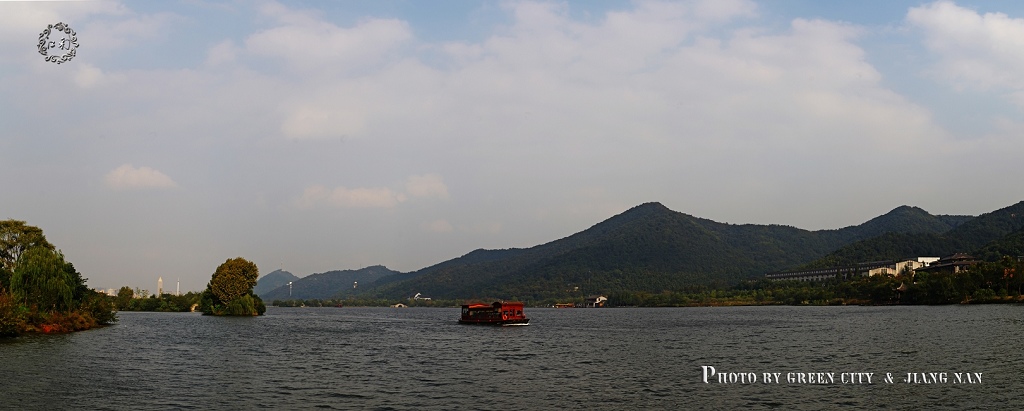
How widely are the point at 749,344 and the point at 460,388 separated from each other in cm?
4478

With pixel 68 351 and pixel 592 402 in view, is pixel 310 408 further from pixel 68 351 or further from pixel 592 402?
pixel 68 351

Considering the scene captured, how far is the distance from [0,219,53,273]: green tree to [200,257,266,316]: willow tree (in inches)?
2409

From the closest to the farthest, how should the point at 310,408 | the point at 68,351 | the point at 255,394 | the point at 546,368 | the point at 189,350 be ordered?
the point at 310,408 → the point at 255,394 → the point at 546,368 → the point at 68,351 → the point at 189,350

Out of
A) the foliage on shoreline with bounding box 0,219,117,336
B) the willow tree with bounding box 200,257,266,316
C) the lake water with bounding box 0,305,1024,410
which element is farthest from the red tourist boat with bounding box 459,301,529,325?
the foliage on shoreline with bounding box 0,219,117,336

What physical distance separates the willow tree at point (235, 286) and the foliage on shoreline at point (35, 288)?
5890 cm

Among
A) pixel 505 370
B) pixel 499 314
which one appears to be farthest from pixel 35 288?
pixel 499 314

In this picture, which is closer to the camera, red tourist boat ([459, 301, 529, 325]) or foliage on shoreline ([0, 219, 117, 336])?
foliage on shoreline ([0, 219, 117, 336])

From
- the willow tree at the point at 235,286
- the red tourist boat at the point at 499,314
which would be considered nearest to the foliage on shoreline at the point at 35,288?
the willow tree at the point at 235,286

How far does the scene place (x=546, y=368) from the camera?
61844mm

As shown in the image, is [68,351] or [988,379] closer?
[988,379]

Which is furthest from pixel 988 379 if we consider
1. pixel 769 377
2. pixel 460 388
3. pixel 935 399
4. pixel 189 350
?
pixel 189 350

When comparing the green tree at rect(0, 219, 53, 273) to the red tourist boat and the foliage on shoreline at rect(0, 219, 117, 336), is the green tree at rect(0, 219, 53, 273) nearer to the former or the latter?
the foliage on shoreline at rect(0, 219, 117, 336)

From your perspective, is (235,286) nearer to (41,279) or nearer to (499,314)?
(499,314)

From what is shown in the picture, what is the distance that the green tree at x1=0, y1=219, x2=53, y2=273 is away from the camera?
10902 cm
